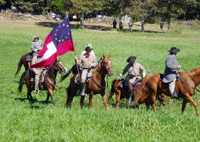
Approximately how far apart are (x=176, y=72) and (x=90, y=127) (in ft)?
16.3

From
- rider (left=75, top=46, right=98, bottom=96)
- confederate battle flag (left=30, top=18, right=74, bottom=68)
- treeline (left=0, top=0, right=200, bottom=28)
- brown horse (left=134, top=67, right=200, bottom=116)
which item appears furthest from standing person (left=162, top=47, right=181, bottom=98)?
treeline (left=0, top=0, right=200, bottom=28)

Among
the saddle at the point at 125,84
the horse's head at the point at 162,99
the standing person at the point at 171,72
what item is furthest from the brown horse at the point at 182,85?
the horse's head at the point at 162,99

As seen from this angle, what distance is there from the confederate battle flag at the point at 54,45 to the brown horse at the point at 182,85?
12.6 feet

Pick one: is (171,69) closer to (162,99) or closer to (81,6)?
(162,99)

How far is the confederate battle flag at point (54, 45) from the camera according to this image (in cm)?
1170

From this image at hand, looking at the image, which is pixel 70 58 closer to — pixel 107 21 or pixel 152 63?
pixel 152 63

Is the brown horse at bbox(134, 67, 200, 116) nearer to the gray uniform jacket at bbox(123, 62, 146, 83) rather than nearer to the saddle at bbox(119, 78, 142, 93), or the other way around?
the saddle at bbox(119, 78, 142, 93)

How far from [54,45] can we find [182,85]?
567 centimetres

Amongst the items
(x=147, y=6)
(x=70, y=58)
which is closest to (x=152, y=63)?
(x=70, y=58)

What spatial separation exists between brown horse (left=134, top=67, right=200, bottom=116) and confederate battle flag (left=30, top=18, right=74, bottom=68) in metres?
3.84

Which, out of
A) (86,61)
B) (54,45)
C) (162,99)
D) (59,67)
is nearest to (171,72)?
(162,99)

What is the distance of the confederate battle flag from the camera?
1170 centimetres

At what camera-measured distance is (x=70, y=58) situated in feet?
100

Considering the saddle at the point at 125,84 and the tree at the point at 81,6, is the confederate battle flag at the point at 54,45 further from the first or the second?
the tree at the point at 81,6
